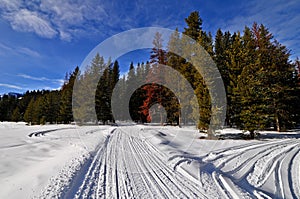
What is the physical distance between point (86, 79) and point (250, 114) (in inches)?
1013

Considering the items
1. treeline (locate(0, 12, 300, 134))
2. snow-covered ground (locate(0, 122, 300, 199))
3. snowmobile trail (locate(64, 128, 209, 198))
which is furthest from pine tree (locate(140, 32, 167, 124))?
snowmobile trail (locate(64, 128, 209, 198))

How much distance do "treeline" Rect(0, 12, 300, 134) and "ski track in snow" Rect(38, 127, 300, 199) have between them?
25.9 feet

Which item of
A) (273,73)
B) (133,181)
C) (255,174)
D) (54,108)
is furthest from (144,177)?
(54,108)

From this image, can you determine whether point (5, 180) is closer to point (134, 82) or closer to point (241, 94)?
point (241, 94)

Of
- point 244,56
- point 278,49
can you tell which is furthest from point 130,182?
point 278,49

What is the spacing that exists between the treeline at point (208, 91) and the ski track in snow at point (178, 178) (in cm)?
789

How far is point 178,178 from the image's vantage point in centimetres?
574

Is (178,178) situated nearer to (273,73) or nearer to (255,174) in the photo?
(255,174)

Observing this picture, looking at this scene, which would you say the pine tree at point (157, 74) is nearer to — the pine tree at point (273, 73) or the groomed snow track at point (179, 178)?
the pine tree at point (273, 73)

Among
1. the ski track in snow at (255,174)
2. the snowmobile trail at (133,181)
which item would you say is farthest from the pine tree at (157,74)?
the snowmobile trail at (133,181)

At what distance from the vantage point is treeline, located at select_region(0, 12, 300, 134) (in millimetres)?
16406

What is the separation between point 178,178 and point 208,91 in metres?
10.8

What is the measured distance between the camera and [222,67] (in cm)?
2028

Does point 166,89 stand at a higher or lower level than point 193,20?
lower
